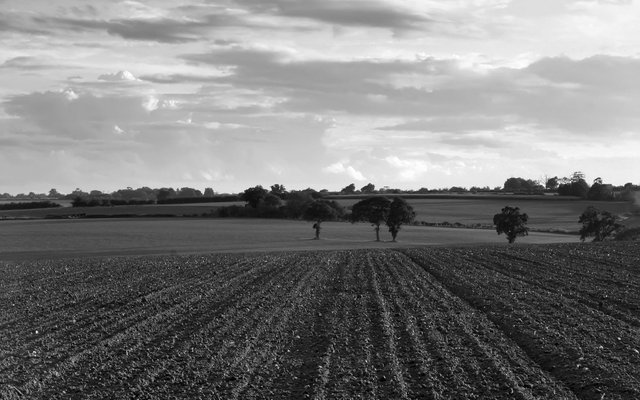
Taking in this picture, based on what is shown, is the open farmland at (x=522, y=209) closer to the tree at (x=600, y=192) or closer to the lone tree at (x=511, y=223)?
the tree at (x=600, y=192)

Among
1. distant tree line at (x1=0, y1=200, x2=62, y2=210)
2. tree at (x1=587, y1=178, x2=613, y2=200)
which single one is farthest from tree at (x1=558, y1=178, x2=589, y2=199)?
distant tree line at (x1=0, y1=200, x2=62, y2=210)

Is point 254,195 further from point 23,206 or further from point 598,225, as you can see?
point 598,225

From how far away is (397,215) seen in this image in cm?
8088

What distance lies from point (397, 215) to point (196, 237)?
19544 millimetres

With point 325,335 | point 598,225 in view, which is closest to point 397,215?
point 598,225

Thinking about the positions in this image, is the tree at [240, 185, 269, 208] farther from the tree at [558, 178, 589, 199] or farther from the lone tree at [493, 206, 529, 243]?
the tree at [558, 178, 589, 199]

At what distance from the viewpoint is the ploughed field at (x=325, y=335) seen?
13.7m

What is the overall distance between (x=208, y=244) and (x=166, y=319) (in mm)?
52087

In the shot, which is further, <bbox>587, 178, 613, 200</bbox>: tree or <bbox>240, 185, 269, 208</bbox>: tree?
<bbox>587, 178, 613, 200</bbox>: tree

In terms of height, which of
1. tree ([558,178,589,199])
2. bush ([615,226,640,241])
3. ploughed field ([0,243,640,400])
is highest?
tree ([558,178,589,199])

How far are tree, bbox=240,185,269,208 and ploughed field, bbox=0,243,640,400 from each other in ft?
270

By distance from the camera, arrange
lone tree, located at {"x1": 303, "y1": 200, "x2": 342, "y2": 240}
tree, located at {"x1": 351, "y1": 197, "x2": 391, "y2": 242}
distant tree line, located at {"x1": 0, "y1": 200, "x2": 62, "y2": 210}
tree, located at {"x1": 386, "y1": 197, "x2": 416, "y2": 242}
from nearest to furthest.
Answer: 1. tree, located at {"x1": 386, "y1": 197, "x2": 416, "y2": 242}
2. tree, located at {"x1": 351, "y1": 197, "x2": 391, "y2": 242}
3. lone tree, located at {"x1": 303, "y1": 200, "x2": 342, "y2": 240}
4. distant tree line, located at {"x1": 0, "y1": 200, "x2": 62, "y2": 210}

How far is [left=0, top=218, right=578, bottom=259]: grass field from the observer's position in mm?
68250

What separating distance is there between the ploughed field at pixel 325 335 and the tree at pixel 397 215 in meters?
44.7
